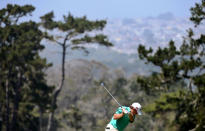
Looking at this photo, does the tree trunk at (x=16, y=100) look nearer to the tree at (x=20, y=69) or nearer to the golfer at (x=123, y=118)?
the tree at (x=20, y=69)

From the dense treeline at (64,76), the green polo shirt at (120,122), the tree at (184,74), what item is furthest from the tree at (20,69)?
the green polo shirt at (120,122)

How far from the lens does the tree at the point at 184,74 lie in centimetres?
2236

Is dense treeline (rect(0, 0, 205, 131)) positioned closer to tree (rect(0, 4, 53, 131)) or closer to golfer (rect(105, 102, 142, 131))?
tree (rect(0, 4, 53, 131))

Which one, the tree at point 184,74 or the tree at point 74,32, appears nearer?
the tree at point 184,74

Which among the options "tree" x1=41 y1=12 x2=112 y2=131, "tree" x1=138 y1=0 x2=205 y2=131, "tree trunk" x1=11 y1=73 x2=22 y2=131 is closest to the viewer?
"tree" x1=138 y1=0 x2=205 y2=131

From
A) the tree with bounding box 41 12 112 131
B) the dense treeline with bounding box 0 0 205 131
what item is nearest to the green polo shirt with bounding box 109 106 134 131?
Answer: the dense treeline with bounding box 0 0 205 131

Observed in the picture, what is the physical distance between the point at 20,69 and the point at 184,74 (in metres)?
20.6

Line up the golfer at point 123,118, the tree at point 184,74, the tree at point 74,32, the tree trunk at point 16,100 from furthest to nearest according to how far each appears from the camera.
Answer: the tree trunk at point 16,100 → the tree at point 74,32 → the tree at point 184,74 → the golfer at point 123,118

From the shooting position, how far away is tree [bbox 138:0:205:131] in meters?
22.4

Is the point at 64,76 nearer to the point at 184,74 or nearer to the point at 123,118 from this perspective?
the point at 184,74

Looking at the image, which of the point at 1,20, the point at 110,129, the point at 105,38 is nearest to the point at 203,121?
the point at 110,129

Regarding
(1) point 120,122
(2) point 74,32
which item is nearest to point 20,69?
(2) point 74,32

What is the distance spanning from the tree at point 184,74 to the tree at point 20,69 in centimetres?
1470

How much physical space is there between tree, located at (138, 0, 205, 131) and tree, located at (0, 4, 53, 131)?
14703 millimetres
